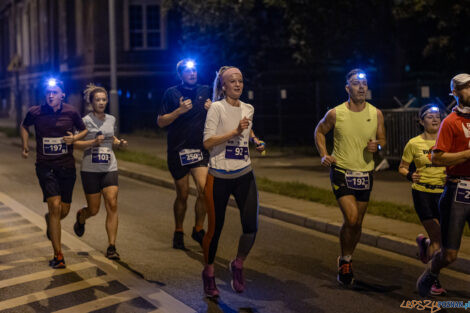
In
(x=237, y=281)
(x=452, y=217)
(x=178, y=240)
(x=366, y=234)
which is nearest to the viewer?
(x=452, y=217)

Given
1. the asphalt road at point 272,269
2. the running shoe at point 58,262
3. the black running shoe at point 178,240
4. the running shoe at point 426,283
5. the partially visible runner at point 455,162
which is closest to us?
the partially visible runner at point 455,162

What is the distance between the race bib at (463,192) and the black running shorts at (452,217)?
0.09ft

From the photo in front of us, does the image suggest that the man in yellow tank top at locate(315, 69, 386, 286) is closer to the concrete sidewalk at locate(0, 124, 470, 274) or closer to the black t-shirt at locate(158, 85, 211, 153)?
the concrete sidewalk at locate(0, 124, 470, 274)

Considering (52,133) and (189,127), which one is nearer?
(52,133)

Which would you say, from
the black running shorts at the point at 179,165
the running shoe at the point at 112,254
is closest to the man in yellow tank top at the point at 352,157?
the black running shorts at the point at 179,165

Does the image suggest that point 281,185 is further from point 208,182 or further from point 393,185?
point 208,182

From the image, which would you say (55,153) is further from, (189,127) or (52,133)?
(189,127)

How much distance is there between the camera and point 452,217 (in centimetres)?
551

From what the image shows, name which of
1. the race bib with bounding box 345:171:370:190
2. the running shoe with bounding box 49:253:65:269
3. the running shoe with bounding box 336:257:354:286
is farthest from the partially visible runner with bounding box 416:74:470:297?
the running shoe with bounding box 49:253:65:269

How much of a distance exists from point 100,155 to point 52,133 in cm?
58

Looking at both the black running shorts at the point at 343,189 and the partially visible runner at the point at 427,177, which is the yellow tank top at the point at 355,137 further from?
the partially visible runner at the point at 427,177

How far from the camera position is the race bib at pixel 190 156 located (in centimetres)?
805

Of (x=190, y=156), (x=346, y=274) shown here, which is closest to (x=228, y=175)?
(x=346, y=274)

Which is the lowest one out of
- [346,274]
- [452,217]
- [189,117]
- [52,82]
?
[346,274]
